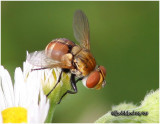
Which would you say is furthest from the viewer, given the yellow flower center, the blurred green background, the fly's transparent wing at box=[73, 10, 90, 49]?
the blurred green background

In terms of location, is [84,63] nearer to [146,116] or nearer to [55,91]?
[55,91]

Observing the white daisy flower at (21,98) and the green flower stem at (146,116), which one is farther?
the green flower stem at (146,116)

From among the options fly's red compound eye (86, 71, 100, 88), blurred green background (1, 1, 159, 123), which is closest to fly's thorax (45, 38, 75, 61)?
fly's red compound eye (86, 71, 100, 88)

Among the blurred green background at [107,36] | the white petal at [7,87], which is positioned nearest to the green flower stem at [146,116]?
Answer: the white petal at [7,87]

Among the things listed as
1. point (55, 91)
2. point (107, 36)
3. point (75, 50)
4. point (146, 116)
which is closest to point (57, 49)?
point (75, 50)

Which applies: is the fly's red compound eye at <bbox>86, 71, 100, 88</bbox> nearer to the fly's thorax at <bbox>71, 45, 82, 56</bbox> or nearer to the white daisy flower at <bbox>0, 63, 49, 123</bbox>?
the fly's thorax at <bbox>71, 45, 82, 56</bbox>

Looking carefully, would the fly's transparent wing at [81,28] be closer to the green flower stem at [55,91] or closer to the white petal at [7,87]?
the green flower stem at [55,91]
